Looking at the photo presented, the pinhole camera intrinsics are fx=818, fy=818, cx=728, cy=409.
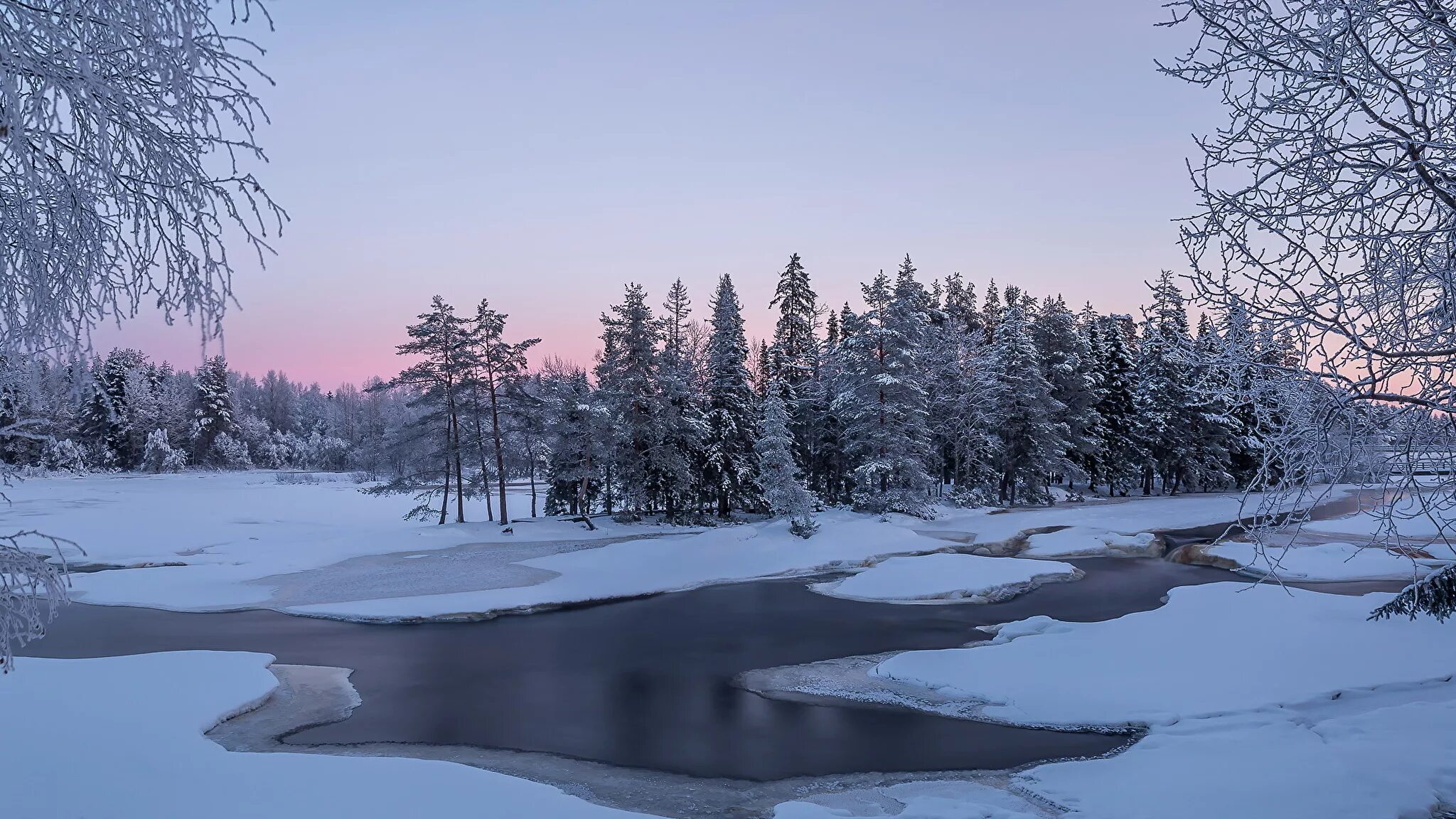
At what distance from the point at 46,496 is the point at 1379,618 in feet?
223

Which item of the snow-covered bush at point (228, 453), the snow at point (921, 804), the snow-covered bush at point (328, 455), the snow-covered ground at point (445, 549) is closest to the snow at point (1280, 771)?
the snow at point (921, 804)

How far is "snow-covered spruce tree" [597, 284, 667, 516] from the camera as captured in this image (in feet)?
134

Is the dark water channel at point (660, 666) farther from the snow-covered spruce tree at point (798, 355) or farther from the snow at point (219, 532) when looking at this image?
the snow-covered spruce tree at point (798, 355)

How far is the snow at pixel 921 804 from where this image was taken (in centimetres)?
940

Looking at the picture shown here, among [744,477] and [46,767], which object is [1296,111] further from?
[744,477]

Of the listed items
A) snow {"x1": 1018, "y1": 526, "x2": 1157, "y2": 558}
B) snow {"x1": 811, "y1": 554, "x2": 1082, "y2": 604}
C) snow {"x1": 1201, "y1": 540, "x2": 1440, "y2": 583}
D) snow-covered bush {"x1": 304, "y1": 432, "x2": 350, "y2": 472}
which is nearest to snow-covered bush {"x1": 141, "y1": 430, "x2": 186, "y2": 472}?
snow-covered bush {"x1": 304, "y1": 432, "x2": 350, "y2": 472}

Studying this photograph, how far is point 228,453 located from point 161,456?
6.99 meters

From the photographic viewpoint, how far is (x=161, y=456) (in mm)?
73938

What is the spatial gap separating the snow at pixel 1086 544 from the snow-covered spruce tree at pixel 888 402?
8475 millimetres

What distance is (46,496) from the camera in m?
53.1

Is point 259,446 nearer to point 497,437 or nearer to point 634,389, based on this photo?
point 497,437

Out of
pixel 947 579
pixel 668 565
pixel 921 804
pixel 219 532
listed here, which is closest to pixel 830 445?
pixel 668 565

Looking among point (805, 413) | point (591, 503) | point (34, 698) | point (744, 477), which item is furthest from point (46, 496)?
point (34, 698)

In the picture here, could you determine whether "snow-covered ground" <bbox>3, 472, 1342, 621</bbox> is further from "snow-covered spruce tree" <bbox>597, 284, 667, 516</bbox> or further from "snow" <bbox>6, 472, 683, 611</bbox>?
"snow-covered spruce tree" <bbox>597, 284, 667, 516</bbox>
